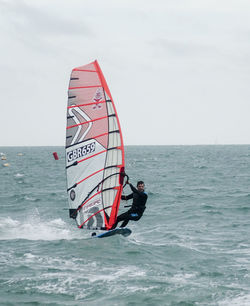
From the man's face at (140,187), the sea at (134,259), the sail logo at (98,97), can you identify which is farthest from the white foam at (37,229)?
the sail logo at (98,97)

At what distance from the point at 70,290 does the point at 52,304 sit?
2.42 ft

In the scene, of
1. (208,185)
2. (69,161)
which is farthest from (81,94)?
(208,185)

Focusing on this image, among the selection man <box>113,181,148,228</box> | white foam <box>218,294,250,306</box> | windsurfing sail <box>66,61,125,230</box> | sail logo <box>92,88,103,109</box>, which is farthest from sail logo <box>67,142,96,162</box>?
white foam <box>218,294,250,306</box>

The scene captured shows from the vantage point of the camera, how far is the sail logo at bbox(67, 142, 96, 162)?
10469 mm

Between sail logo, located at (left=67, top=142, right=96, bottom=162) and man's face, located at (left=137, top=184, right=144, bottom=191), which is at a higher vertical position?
sail logo, located at (left=67, top=142, right=96, bottom=162)

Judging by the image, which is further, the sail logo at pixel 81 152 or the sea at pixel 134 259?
the sail logo at pixel 81 152

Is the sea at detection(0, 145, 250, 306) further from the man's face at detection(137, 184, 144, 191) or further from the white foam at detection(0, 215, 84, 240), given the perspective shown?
the man's face at detection(137, 184, 144, 191)

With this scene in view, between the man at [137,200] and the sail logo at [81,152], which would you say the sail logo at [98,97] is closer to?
the sail logo at [81,152]

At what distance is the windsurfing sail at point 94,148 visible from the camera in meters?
10.2

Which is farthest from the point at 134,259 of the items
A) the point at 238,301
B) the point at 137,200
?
the point at 238,301

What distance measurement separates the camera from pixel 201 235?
14.5 metres

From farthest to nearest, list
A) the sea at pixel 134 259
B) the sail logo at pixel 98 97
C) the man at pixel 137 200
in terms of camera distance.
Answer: the man at pixel 137 200, the sail logo at pixel 98 97, the sea at pixel 134 259

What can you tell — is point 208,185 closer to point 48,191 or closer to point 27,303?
point 48,191

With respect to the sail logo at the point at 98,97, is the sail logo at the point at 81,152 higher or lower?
lower
